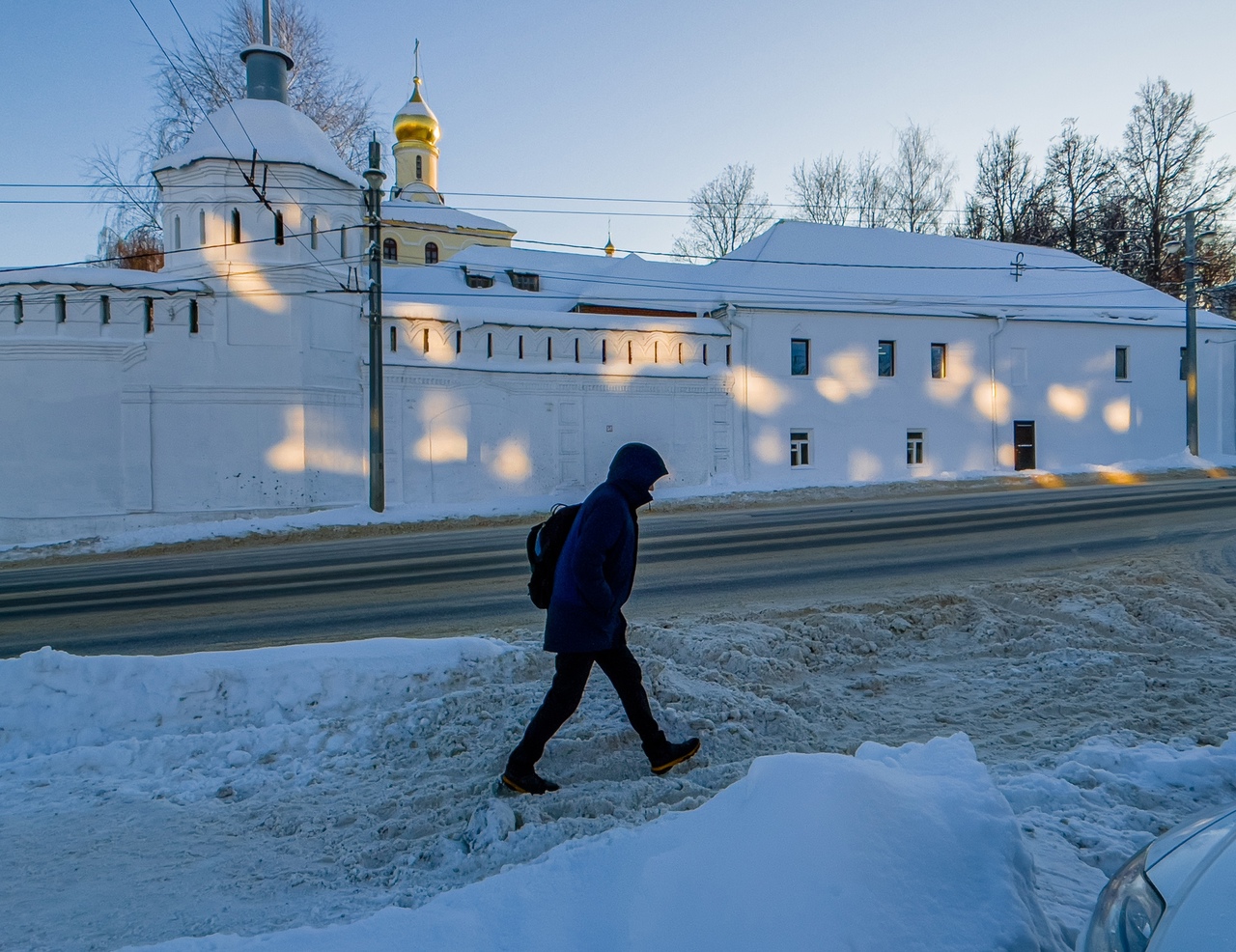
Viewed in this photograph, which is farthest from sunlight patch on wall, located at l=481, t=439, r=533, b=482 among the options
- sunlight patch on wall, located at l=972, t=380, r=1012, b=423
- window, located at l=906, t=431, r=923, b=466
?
sunlight patch on wall, located at l=972, t=380, r=1012, b=423

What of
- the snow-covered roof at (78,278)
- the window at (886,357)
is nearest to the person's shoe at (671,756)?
the snow-covered roof at (78,278)

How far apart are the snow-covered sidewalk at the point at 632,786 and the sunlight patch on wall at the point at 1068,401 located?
83.5ft

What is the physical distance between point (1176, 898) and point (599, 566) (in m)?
2.50

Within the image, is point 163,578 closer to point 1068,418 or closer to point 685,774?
point 685,774

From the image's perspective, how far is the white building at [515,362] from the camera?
61.5ft

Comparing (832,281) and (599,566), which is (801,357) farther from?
(599,566)

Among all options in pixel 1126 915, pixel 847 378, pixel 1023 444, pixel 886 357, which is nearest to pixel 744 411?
pixel 847 378

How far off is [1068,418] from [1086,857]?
31196 millimetres

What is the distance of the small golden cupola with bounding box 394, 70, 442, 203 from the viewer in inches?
1683

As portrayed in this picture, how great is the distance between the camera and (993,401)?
96.5 feet

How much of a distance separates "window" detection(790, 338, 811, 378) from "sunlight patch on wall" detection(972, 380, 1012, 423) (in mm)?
6603

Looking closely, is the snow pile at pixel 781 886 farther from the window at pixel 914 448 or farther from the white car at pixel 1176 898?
the window at pixel 914 448

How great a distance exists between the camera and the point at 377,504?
19.0 meters

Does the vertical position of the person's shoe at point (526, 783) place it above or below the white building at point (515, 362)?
below
